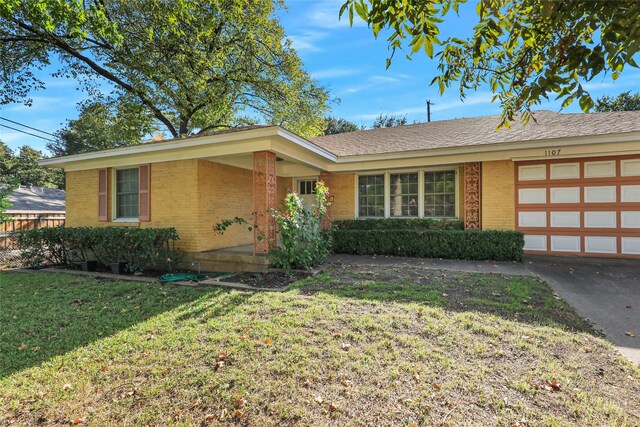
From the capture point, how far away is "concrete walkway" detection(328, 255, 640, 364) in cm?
416

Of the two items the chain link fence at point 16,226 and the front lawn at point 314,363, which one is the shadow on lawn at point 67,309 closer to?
the front lawn at point 314,363

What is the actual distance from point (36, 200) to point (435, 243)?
24.2 metres

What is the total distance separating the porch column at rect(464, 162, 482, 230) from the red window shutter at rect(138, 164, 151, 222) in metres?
9.77

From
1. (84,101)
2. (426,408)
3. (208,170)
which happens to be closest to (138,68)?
(84,101)

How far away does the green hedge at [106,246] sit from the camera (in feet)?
25.5

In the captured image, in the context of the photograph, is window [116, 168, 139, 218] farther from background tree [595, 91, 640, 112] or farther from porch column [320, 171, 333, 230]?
background tree [595, 91, 640, 112]

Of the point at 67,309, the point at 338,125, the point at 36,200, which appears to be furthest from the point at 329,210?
the point at 338,125

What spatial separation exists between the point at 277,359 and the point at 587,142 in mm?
9878

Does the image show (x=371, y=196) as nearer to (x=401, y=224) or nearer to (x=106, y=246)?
(x=401, y=224)

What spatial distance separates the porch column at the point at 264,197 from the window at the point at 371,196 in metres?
4.79

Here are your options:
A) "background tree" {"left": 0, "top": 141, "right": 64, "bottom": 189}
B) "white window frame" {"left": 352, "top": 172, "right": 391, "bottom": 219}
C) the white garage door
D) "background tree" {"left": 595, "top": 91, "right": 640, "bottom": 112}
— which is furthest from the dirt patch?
"background tree" {"left": 0, "top": 141, "right": 64, "bottom": 189}

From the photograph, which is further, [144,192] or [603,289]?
[144,192]

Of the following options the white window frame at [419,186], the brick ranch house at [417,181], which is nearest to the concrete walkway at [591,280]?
the brick ranch house at [417,181]

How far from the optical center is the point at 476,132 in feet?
37.0
